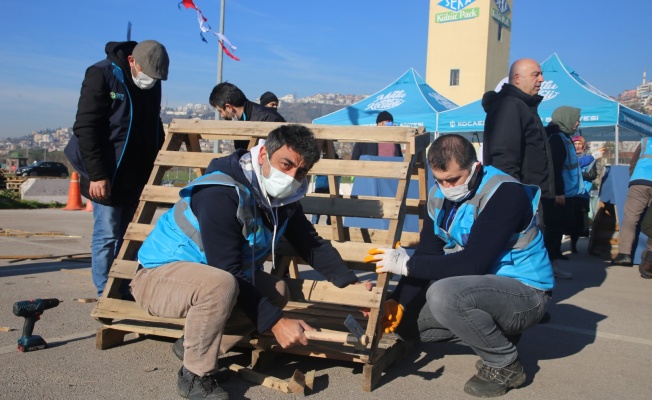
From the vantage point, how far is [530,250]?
10.6 ft

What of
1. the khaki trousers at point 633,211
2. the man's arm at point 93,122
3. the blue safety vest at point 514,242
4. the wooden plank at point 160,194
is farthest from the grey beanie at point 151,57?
the khaki trousers at point 633,211

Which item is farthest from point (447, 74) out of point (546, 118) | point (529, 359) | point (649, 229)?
point (529, 359)

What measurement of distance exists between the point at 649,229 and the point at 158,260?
19.8 ft

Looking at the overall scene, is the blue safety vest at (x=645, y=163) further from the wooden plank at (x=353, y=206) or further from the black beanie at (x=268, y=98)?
the wooden plank at (x=353, y=206)

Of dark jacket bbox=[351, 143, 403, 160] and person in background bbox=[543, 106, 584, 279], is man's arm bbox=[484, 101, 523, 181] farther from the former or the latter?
dark jacket bbox=[351, 143, 403, 160]

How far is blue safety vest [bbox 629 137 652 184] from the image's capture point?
7.35 metres

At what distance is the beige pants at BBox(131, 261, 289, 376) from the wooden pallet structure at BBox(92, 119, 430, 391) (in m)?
0.50

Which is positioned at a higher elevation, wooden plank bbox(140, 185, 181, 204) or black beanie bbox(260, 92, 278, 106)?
black beanie bbox(260, 92, 278, 106)

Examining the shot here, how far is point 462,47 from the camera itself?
43.4 meters

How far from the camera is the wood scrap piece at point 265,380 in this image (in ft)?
9.89

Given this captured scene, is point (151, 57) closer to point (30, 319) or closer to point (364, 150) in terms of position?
point (30, 319)

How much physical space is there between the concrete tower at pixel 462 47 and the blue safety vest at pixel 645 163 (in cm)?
3672

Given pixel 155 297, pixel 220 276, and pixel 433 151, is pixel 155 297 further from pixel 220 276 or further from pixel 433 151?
pixel 433 151

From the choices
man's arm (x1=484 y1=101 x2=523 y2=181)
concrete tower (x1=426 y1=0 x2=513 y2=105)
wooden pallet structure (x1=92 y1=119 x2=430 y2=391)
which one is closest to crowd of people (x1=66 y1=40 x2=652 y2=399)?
wooden pallet structure (x1=92 y1=119 x2=430 y2=391)
